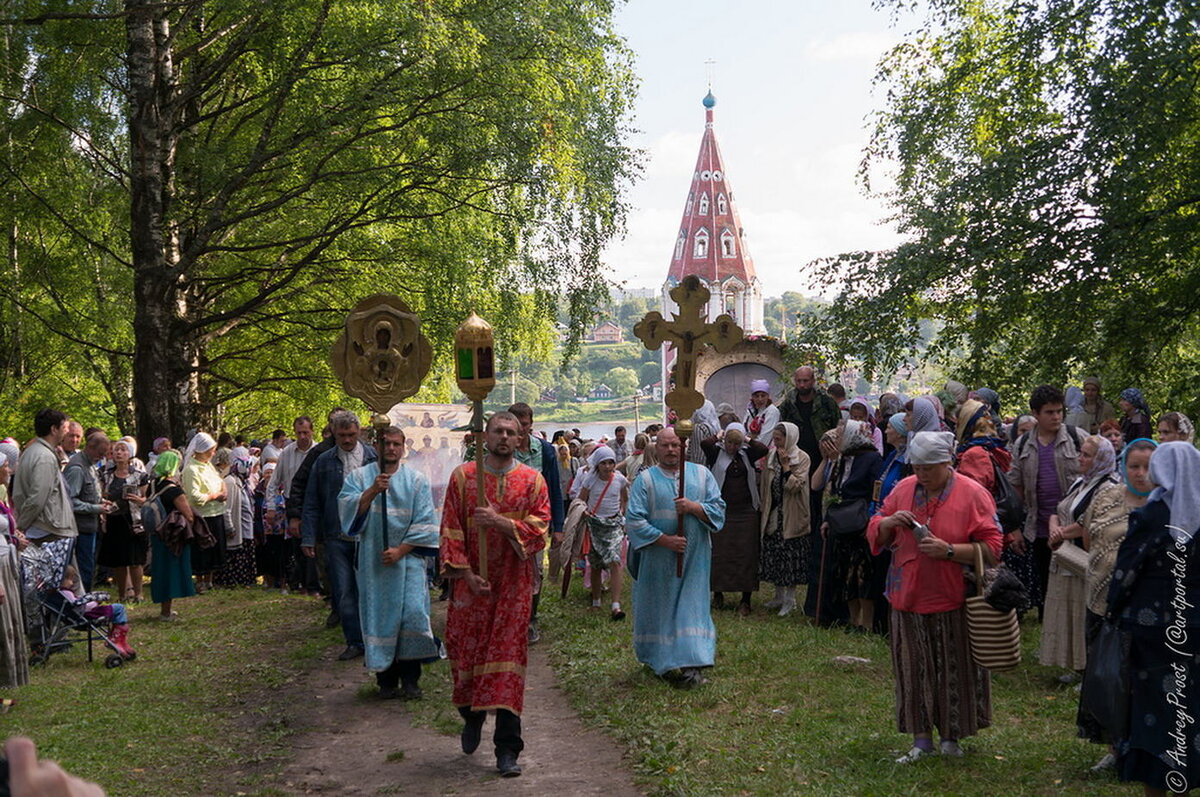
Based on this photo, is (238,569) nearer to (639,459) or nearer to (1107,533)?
(639,459)

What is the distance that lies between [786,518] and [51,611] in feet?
21.7

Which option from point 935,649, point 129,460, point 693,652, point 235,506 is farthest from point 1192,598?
point 235,506

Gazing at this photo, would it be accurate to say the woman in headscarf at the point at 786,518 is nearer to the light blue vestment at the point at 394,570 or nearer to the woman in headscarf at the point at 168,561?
the light blue vestment at the point at 394,570

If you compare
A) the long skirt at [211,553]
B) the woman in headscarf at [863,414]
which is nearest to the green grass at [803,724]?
the woman in headscarf at [863,414]

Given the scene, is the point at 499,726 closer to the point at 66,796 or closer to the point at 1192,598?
the point at 1192,598

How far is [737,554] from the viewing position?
13.4 m

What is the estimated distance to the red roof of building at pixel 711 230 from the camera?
250 ft

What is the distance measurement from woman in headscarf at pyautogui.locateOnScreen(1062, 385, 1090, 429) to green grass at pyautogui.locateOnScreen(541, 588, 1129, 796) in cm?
343

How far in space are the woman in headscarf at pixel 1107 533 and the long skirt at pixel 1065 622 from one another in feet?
4.89

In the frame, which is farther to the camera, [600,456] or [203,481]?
[203,481]

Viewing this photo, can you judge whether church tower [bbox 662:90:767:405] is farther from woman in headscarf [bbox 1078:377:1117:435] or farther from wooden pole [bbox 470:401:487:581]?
wooden pole [bbox 470:401:487:581]

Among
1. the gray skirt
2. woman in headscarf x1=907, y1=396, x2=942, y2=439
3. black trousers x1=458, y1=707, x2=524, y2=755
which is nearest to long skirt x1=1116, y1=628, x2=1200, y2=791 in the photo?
black trousers x1=458, y1=707, x2=524, y2=755

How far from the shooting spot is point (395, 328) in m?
10.1

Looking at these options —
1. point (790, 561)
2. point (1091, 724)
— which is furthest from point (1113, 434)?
point (1091, 724)
